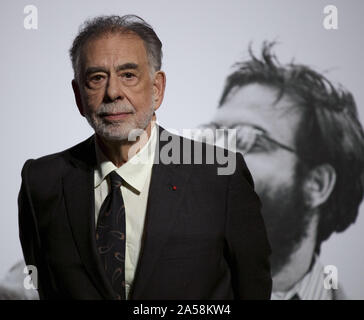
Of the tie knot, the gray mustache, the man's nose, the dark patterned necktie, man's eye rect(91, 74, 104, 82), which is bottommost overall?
the dark patterned necktie

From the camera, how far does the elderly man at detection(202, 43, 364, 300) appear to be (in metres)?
2.59

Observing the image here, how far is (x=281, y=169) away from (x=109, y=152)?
1.39 metres

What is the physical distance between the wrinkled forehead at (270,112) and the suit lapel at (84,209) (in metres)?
1.31

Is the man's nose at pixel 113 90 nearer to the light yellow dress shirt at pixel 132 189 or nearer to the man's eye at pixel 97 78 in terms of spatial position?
the man's eye at pixel 97 78

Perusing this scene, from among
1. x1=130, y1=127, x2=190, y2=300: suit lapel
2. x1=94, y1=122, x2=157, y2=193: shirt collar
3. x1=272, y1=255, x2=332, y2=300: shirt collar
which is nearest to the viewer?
x1=130, y1=127, x2=190, y2=300: suit lapel

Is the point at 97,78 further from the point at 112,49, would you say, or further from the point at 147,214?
the point at 147,214

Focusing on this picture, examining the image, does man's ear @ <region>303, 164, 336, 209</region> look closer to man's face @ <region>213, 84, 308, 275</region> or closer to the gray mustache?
man's face @ <region>213, 84, 308, 275</region>

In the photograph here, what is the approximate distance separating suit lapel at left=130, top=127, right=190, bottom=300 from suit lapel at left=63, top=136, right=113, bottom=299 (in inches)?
3.6

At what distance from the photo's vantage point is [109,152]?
1442 millimetres

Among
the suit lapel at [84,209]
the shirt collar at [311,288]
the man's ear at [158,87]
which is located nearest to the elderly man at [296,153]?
the shirt collar at [311,288]

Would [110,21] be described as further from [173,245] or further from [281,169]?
[281,169]

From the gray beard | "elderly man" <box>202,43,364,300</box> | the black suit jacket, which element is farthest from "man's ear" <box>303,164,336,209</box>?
the gray beard
